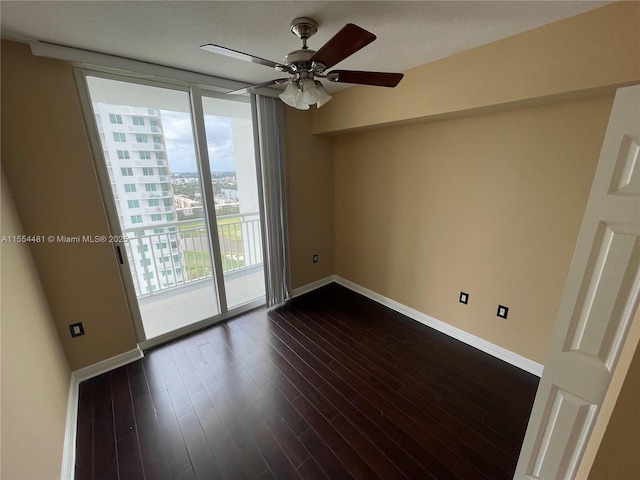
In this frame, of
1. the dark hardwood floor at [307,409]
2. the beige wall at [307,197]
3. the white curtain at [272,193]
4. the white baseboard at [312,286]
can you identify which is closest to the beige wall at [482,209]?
the beige wall at [307,197]

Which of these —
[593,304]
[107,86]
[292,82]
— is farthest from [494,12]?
[107,86]

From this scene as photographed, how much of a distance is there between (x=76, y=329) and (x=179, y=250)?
1.45m

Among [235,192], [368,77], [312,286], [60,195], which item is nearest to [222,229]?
[235,192]

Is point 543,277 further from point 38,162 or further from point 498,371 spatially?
point 38,162

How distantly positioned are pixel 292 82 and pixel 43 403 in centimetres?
216

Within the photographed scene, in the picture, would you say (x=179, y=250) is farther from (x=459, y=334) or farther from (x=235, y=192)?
(x=459, y=334)

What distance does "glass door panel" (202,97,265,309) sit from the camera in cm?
271

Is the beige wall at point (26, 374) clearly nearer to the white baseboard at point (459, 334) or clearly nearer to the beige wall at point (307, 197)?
the beige wall at point (307, 197)

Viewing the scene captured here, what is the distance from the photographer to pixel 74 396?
1890mm

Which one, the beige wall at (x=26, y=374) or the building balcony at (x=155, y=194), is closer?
the beige wall at (x=26, y=374)

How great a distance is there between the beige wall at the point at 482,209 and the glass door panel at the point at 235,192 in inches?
49.7

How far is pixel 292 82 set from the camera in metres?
1.39

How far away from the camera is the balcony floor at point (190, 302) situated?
2787 mm

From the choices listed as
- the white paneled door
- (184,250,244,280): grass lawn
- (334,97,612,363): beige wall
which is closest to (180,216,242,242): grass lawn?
(184,250,244,280): grass lawn
